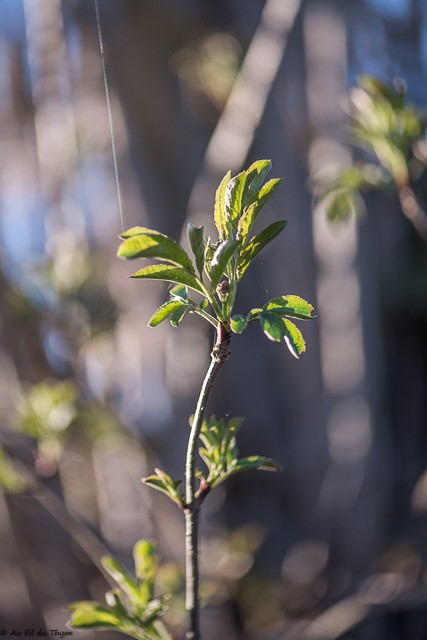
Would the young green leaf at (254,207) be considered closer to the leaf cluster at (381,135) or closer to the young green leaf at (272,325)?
the young green leaf at (272,325)

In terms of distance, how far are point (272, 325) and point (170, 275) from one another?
7 cm

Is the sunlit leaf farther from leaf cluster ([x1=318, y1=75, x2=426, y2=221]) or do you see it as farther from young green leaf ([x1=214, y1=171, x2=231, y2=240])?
leaf cluster ([x1=318, y1=75, x2=426, y2=221])

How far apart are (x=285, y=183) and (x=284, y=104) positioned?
0.22 m

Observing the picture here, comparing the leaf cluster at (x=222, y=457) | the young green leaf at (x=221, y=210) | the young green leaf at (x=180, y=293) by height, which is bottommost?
the leaf cluster at (x=222, y=457)

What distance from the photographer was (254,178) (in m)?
0.40

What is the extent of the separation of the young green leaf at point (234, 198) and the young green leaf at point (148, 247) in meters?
0.05

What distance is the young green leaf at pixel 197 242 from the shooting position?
35cm

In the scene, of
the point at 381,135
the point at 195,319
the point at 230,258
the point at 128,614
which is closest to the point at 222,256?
the point at 230,258

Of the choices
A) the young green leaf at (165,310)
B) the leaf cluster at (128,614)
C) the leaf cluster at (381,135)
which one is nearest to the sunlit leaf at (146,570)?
the leaf cluster at (128,614)

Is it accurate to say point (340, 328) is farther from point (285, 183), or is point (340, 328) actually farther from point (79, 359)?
point (79, 359)

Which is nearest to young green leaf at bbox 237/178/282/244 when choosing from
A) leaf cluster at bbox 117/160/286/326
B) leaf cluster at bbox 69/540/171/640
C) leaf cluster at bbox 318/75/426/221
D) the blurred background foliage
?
leaf cluster at bbox 117/160/286/326

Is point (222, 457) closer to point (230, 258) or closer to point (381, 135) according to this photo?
point (230, 258)

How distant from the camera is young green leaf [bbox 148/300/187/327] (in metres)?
0.39

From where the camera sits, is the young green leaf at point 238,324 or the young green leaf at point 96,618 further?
the young green leaf at point 96,618
